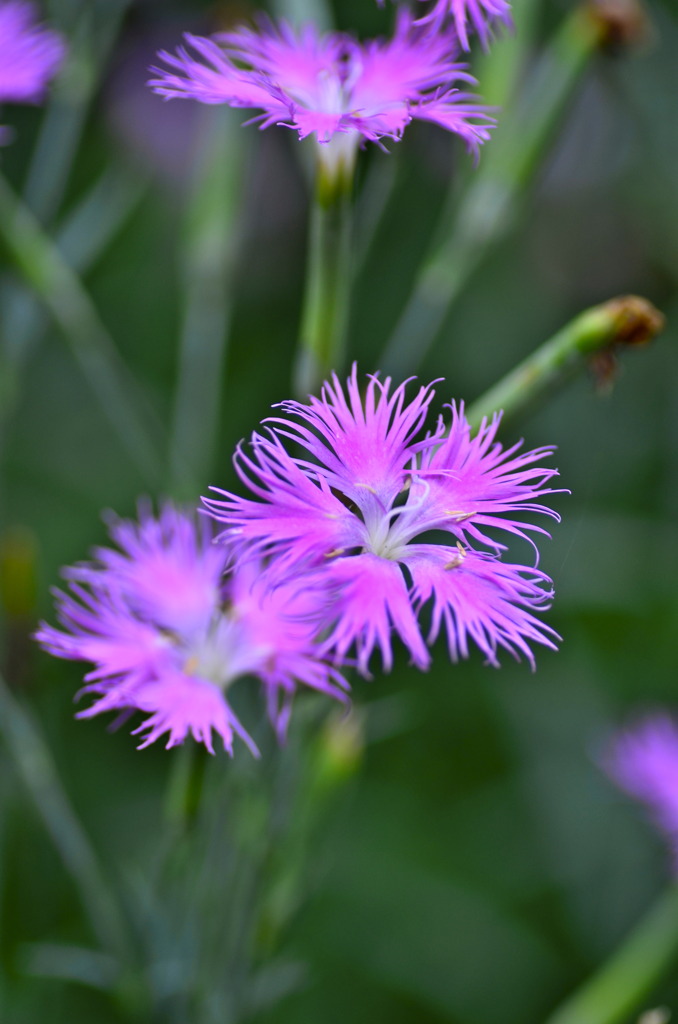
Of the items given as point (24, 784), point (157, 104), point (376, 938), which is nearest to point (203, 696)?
point (24, 784)

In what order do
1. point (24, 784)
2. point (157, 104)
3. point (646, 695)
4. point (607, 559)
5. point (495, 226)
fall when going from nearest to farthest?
point (24, 784), point (495, 226), point (607, 559), point (646, 695), point (157, 104)

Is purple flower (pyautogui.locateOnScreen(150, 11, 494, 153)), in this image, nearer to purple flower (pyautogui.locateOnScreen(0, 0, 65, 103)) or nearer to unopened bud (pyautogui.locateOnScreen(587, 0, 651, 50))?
purple flower (pyautogui.locateOnScreen(0, 0, 65, 103))

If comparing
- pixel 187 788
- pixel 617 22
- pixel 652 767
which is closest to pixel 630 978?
pixel 652 767

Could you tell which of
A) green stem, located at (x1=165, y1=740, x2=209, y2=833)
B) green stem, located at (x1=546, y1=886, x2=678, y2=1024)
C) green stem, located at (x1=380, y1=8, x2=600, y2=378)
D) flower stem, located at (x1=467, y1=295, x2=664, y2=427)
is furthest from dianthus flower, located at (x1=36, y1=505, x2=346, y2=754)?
green stem, located at (x1=546, y1=886, x2=678, y2=1024)

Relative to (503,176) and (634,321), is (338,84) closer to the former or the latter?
(634,321)

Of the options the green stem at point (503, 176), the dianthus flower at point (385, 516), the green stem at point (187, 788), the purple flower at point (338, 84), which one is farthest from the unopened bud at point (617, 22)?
the green stem at point (187, 788)

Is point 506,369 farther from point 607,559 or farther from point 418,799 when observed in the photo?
point 418,799
